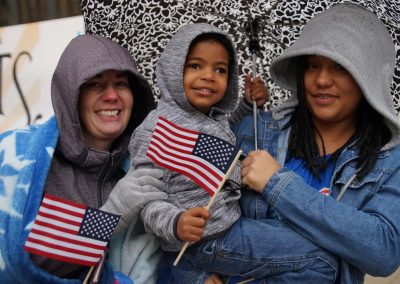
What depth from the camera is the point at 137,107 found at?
3469mm

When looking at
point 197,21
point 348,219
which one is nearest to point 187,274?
point 348,219

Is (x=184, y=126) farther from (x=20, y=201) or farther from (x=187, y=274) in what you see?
(x=20, y=201)

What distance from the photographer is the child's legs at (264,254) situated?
2750mm

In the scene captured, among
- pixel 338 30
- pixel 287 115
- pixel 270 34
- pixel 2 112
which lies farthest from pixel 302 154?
pixel 2 112

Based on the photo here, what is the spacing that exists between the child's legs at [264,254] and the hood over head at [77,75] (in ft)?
2.65

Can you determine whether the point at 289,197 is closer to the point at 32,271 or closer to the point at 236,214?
the point at 236,214

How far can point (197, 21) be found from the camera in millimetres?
3611

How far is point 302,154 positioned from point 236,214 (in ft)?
1.45

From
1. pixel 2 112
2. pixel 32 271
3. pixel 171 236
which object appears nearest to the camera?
pixel 171 236

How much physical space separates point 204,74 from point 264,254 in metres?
0.94

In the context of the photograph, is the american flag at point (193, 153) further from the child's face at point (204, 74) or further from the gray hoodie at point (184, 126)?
the child's face at point (204, 74)

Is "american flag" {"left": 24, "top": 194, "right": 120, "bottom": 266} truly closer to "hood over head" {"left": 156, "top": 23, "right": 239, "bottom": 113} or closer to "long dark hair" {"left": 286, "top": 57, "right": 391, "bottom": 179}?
"hood over head" {"left": 156, "top": 23, "right": 239, "bottom": 113}

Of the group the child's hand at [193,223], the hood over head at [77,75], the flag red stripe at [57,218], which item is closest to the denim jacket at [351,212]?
the child's hand at [193,223]

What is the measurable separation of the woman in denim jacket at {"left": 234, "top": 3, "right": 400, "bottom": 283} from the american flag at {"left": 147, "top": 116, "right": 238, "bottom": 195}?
17 cm
